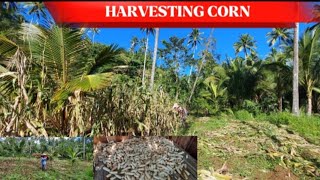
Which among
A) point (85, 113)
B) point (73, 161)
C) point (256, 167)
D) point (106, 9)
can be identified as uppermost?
point (106, 9)

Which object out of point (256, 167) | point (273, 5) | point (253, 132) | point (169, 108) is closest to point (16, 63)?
point (169, 108)

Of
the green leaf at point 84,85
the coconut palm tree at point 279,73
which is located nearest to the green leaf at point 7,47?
the green leaf at point 84,85

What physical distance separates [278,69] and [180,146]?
17.3 metres

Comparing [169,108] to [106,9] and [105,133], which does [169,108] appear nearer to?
[105,133]

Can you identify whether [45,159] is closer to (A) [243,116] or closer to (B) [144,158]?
(B) [144,158]

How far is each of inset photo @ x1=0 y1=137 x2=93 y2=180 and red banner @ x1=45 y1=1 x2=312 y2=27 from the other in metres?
1.13

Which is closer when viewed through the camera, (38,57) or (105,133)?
(105,133)

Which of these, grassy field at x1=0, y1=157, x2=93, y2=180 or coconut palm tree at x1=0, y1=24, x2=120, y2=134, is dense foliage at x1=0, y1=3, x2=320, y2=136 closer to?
coconut palm tree at x1=0, y1=24, x2=120, y2=134

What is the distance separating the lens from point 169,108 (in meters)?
5.91

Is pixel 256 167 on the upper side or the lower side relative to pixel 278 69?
lower

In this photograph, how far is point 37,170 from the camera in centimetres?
409

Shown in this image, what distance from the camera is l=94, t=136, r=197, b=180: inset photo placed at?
4109 mm

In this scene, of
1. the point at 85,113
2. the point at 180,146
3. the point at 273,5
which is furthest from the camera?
the point at 85,113

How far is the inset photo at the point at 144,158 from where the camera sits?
4109 mm
